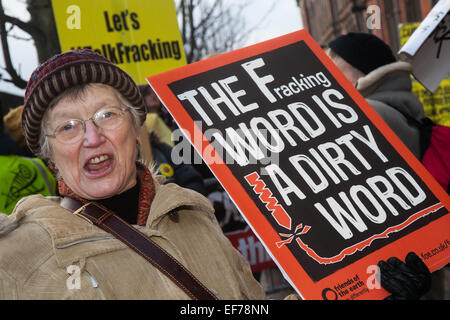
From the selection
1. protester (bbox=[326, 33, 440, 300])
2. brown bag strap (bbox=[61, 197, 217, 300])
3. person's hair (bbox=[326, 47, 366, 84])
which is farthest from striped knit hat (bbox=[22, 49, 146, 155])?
person's hair (bbox=[326, 47, 366, 84])

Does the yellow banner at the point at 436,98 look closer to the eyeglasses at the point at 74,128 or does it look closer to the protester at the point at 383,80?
the protester at the point at 383,80

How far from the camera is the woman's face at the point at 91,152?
160 cm

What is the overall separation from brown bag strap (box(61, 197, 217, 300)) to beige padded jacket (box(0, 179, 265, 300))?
0.02 meters

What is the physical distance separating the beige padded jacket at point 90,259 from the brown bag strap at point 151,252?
19 millimetres

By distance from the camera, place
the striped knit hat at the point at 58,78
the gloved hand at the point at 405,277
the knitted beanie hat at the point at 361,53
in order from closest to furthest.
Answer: the gloved hand at the point at 405,277, the striped knit hat at the point at 58,78, the knitted beanie hat at the point at 361,53

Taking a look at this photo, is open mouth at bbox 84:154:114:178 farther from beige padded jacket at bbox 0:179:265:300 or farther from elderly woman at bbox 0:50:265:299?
beige padded jacket at bbox 0:179:265:300

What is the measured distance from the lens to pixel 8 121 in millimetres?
3605

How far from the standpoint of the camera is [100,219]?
4.98ft

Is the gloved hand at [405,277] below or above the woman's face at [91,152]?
below

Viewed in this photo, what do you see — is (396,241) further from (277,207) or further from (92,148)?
(92,148)

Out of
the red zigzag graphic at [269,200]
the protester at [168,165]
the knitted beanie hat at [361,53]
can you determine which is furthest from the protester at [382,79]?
the protester at [168,165]

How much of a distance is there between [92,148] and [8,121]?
2.34 meters

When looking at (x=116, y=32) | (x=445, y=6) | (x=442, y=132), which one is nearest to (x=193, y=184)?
(x=116, y=32)

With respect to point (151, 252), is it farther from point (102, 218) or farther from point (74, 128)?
point (74, 128)
